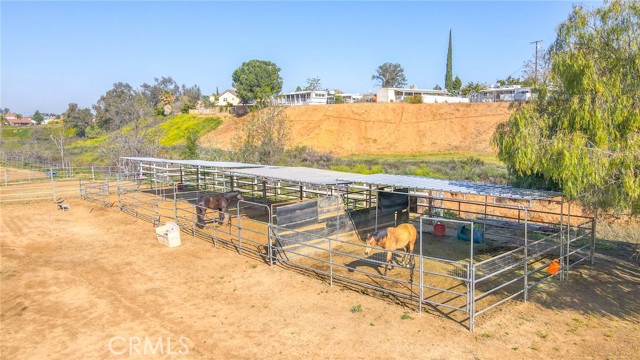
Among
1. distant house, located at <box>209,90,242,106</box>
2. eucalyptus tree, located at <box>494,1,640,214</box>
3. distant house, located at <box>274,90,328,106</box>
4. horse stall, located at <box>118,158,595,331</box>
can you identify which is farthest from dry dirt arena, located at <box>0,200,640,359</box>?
distant house, located at <box>209,90,242,106</box>

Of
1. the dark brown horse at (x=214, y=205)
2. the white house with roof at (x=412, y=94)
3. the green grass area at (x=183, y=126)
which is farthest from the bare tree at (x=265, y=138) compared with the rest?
the white house with roof at (x=412, y=94)

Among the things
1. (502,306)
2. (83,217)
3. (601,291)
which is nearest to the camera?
(502,306)

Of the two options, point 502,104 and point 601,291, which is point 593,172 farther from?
point 502,104

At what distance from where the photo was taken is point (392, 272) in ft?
35.0

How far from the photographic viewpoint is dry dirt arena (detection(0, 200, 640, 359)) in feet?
23.3

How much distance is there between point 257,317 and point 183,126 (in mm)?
65174

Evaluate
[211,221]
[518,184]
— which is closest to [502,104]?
[518,184]

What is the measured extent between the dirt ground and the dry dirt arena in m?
39.9

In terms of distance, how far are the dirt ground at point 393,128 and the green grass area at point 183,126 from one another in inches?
114

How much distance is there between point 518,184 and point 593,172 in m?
9.00

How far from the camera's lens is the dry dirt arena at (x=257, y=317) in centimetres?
709

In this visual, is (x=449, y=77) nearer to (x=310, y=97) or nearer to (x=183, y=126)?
(x=310, y=97)

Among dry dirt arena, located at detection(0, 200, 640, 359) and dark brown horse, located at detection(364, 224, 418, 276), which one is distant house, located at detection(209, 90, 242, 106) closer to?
dry dirt arena, located at detection(0, 200, 640, 359)

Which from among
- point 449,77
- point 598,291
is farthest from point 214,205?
point 449,77
